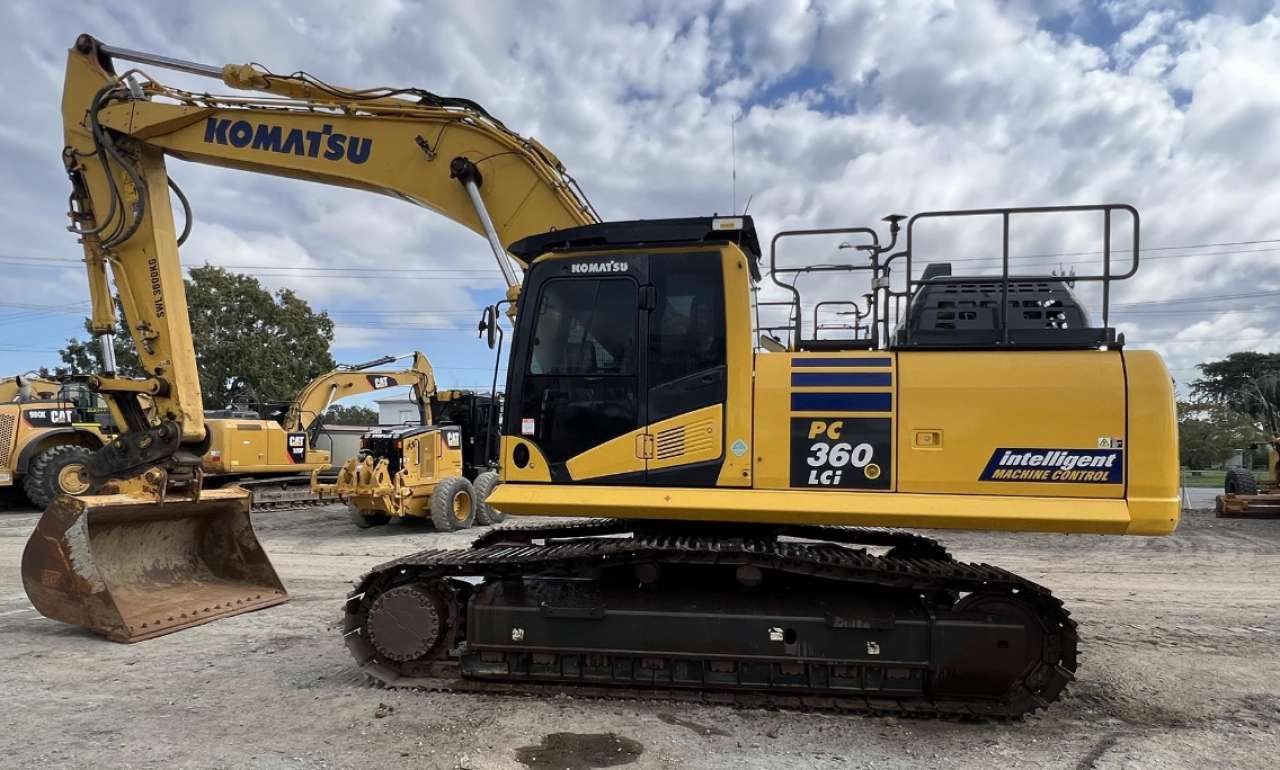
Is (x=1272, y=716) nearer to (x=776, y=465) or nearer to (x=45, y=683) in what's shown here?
(x=776, y=465)

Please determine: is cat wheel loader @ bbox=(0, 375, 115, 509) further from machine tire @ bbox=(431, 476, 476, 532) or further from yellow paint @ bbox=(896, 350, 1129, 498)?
yellow paint @ bbox=(896, 350, 1129, 498)

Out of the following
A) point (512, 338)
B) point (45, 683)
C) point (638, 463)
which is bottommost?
point (45, 683)

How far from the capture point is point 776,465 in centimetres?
447

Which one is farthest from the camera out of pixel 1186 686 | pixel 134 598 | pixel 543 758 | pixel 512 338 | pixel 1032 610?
pixel 134 598

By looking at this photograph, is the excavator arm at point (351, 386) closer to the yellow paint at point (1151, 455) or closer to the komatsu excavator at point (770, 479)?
the komatsu excavator at point (770, 479)

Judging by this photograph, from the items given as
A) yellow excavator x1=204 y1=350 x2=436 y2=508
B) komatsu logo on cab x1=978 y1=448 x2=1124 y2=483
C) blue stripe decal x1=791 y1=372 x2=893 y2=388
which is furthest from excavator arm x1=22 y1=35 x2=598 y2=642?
yellow excavator x1=204 y1=350 x2=436 y2=508

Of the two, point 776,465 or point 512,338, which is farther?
point 512,338

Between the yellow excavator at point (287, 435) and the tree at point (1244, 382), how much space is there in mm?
51752

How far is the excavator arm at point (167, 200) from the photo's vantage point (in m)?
6.02

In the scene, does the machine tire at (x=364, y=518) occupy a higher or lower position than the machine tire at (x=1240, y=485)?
lower

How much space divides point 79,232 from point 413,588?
14.9 ft

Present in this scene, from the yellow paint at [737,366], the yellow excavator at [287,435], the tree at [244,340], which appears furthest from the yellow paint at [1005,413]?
the tree at [244,340]

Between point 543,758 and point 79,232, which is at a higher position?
point 79,232

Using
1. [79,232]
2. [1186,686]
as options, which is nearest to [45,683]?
[79,232]
